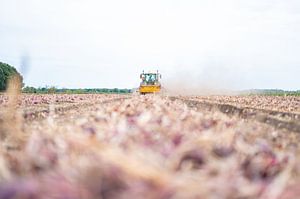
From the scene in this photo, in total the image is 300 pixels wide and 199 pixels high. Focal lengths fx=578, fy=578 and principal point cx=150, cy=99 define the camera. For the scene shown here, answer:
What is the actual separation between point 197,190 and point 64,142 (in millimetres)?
1030

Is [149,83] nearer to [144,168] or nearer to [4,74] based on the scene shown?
[4,74]

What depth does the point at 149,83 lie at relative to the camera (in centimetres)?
4294

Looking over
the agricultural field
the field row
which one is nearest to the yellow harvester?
the field row

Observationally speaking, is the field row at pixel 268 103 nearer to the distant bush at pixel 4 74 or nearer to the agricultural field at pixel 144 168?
the agricultural field at pixel 144 168

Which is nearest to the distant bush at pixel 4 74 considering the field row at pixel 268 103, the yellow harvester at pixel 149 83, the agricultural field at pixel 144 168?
the yellow harvester at pixel 149 83

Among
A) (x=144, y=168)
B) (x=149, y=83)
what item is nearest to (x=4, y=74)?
(x=149, y=83)

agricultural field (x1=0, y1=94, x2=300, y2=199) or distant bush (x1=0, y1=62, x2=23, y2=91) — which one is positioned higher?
distant bush (x1=0, y1=62, x2=23, y2=91)

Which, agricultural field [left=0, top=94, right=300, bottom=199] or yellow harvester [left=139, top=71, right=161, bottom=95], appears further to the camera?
yellow harvester [left=139, top=71, right=161, bottom=95]

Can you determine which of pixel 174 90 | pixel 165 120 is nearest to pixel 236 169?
pixel 165 120

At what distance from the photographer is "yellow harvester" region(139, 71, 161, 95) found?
41.6 meters

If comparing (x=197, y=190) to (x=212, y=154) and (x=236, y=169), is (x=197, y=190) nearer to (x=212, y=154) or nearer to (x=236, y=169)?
(x=236, y=169)

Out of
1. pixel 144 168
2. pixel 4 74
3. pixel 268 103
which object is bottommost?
pixel 268 103

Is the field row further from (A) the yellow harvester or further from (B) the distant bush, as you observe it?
(B) the distant bush

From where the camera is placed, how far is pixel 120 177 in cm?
226
